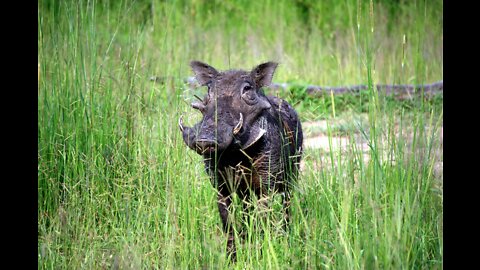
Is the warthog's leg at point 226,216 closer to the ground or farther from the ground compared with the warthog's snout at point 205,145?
closer to the ground

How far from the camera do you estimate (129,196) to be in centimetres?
473

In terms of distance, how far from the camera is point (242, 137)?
174 inches

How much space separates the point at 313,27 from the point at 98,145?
680cm

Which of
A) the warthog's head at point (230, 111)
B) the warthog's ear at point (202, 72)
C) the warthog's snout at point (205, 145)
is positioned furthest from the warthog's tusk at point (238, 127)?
the warthog's ear at point (202, 72)

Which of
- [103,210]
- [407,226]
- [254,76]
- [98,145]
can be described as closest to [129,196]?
[103,210]

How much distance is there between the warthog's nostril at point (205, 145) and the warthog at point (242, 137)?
6 cm

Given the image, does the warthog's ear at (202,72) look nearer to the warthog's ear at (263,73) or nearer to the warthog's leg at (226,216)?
the warthog's ear at (263,73)

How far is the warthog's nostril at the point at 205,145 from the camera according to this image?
4.06 meters

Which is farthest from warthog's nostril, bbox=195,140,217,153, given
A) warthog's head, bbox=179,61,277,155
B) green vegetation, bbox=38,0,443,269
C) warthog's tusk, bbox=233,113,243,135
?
Result: green vegetation, bbox=38,0,443,269

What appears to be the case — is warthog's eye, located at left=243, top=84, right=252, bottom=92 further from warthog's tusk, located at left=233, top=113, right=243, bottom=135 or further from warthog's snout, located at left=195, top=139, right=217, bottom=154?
warthog's snout, located at left=195, top=139, right=217, bottom=154

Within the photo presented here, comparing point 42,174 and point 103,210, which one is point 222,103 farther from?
point 42,174

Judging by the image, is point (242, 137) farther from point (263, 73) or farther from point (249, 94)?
point (263, 73)

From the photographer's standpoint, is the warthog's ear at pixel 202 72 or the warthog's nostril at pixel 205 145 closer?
the warthog's nostril at pixel 205 145

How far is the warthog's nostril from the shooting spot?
406cm
